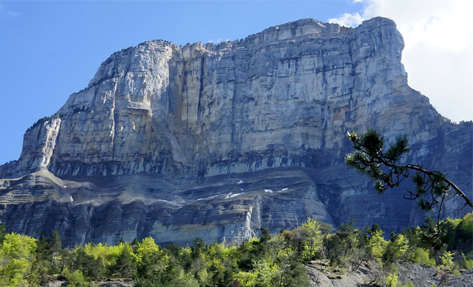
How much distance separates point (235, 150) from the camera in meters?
184

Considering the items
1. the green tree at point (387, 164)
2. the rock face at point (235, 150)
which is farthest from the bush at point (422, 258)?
the rock face at point (235, 150)

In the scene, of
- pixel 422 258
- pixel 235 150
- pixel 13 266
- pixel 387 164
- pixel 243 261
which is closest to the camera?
pixel 387 164

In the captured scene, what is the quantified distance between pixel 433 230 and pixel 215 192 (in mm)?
151258

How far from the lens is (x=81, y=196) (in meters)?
157

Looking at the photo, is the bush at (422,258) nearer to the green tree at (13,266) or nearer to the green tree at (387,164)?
the green tree at (13,266)

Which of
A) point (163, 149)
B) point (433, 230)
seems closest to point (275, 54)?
point (163, 149)

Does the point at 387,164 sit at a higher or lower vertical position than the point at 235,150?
lower

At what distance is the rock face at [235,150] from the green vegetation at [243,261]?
6611cm

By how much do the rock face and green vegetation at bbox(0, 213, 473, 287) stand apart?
217 ft

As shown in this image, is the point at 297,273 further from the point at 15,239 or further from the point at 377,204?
the point at 377,204

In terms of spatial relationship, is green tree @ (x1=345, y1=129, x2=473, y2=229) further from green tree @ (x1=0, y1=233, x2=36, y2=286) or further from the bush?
the bush

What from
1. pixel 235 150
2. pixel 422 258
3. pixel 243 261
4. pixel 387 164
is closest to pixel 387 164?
pixel 387 164

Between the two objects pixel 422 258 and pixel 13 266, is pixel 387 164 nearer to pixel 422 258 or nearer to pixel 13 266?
pixel 13 266

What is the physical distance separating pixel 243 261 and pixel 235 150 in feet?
432
